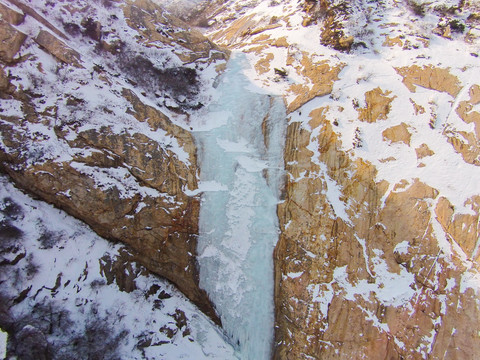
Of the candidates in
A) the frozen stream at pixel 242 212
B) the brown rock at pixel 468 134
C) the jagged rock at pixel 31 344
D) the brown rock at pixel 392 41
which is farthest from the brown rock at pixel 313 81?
the jagged rock at pixel 31 344

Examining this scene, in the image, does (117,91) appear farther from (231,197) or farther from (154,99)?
(231,197)

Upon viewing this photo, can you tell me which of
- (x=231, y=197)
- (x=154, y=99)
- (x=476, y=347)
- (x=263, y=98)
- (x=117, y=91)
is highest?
(x=117, y=91)

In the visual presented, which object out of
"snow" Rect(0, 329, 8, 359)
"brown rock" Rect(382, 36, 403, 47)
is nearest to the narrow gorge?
"snow" Rect(0, 329, 8, 359)

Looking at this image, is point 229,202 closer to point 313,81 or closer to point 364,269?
point 364,269

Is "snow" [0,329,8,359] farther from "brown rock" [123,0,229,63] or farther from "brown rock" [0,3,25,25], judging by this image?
"brown rock" [123,0,229,63]

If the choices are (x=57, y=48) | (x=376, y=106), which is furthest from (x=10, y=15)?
(x=376, y=106)

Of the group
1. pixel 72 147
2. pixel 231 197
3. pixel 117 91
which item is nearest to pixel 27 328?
pixel 72 147
